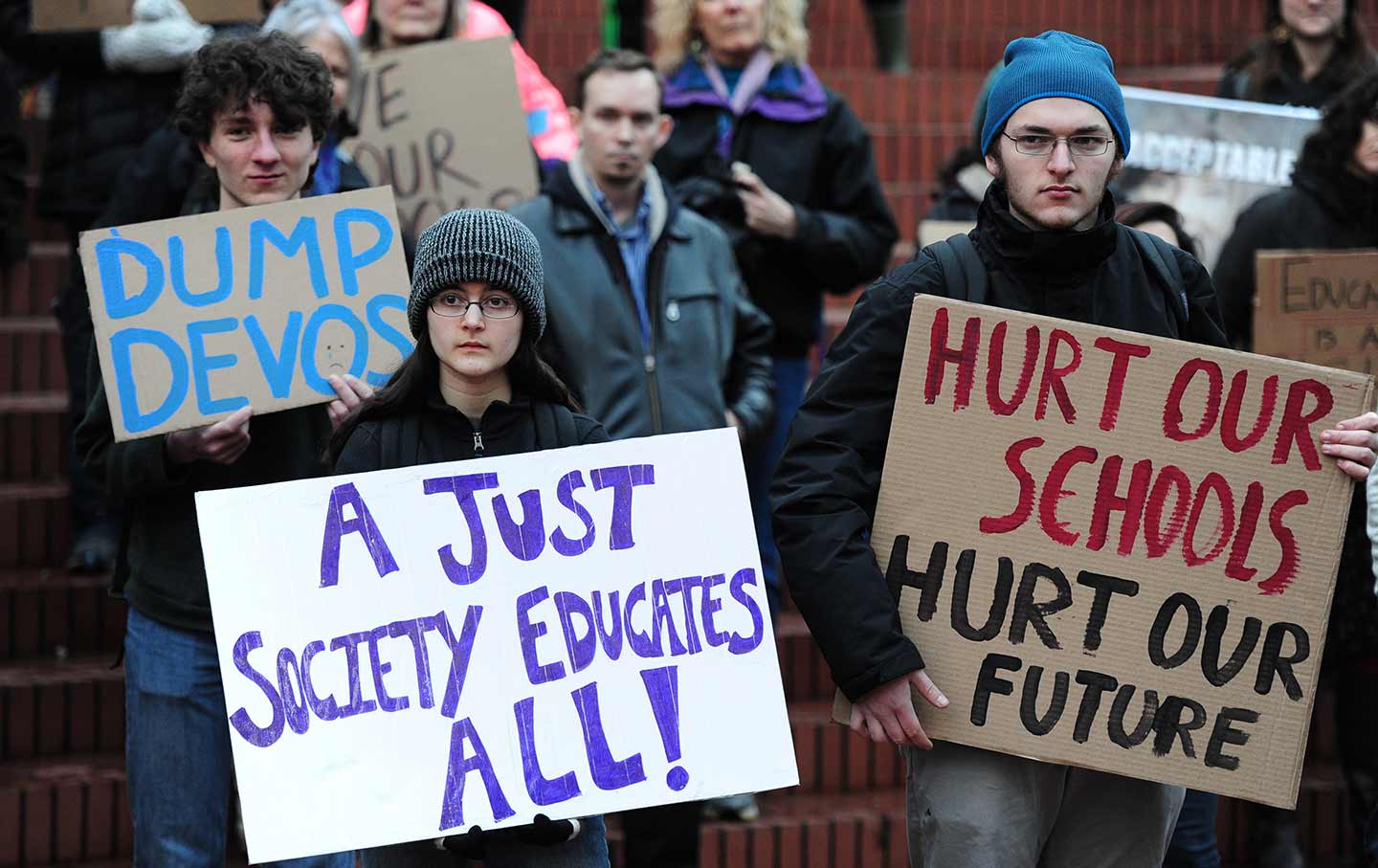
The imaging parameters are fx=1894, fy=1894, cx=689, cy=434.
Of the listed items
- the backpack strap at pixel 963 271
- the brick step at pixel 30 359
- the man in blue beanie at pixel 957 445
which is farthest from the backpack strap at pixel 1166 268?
the brick step at pixel 30 359

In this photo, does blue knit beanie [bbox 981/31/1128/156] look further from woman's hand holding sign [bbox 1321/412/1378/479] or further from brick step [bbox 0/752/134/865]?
brick step [bbox 0/752/134/865]

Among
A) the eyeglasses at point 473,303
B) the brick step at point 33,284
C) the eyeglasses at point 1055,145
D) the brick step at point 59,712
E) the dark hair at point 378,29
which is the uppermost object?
the dark hair at point 378,29

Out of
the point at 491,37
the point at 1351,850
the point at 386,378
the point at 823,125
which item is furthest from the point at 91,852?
the point at 1351,850

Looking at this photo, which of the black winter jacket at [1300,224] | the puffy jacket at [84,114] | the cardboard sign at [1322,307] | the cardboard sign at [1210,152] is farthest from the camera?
the cardboard sign at [1210,152]

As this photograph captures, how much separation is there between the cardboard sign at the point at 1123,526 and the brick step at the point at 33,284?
4378 millimetres

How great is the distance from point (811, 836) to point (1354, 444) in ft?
7.98

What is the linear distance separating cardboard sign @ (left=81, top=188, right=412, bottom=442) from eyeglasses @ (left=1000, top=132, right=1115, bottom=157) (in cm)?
125

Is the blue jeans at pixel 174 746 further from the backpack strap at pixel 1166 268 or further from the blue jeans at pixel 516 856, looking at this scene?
the backpack strap at pixel 1166 268

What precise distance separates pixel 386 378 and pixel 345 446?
1.38 feet

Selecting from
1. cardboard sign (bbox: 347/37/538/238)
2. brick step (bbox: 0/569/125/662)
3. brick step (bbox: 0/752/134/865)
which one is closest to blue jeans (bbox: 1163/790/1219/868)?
cardboard sign (bbox: 347/37/538/238)

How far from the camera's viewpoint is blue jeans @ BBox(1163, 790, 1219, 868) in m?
4.09

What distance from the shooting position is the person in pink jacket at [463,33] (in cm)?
498

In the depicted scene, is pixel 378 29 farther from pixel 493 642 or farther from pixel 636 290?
pixel 493 642

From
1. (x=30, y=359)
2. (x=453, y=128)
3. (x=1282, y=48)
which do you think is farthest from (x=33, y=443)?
(x=1282, y=48)
